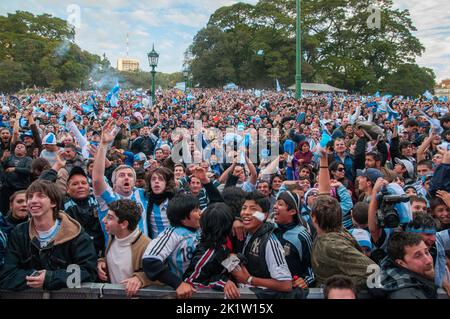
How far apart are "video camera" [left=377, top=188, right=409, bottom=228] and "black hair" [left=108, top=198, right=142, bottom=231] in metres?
1.70

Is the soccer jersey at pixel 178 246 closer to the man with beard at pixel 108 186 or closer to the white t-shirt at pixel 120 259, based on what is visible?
the white t-shirt at pixel 120 259

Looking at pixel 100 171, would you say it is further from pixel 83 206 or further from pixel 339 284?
pixel 339 284

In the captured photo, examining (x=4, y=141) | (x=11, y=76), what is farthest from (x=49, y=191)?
(x=11, y=76)

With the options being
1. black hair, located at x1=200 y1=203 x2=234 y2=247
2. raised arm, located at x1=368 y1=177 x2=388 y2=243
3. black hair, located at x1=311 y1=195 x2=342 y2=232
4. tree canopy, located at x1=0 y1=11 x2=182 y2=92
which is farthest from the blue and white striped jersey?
tree canopy, located at x1=0 y1=11 x2=182 y2=92

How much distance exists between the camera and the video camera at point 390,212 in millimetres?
2756

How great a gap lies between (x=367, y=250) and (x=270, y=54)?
156ft

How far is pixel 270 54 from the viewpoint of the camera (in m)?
48.6

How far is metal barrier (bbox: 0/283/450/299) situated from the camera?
2.43 metres

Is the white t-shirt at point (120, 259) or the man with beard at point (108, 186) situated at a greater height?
the man with beard at point (108, 186)

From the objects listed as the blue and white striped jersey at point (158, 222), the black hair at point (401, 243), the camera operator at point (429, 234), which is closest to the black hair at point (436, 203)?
the camera operator at point (429, 234)

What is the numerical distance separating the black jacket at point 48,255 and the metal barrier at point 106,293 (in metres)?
0.07

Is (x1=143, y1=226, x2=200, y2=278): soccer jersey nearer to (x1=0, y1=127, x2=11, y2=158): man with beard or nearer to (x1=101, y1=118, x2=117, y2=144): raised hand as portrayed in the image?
(x1=101, y1=118, x2=117, y2=144): raised hand

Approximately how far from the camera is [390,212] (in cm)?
279

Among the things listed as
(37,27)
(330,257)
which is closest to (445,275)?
(330,257)
